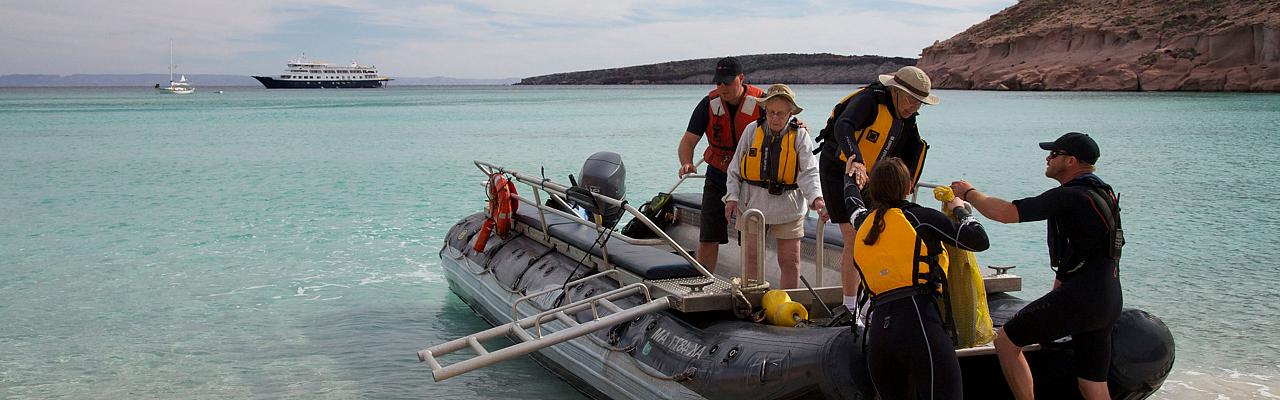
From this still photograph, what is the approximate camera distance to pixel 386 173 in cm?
2162

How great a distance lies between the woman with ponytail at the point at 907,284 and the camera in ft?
11.9

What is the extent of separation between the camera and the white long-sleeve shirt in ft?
17.7

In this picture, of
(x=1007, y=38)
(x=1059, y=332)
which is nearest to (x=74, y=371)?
(x=1059, y=332)

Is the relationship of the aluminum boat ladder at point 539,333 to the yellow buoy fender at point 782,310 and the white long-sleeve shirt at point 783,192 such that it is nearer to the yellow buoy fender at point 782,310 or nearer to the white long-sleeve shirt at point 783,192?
the yellow buoy fender at point 782,310

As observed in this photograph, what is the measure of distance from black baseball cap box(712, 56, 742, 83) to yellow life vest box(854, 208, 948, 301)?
2262 millimetres

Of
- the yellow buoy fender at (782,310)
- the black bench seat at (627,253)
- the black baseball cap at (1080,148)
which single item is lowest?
the yellow buoy fender at (782,310)

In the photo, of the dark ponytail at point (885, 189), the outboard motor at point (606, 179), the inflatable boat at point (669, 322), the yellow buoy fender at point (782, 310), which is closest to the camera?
the dark ponytail at point (885, 189)

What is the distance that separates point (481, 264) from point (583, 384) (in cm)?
218

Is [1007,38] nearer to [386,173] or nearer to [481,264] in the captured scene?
[386,173]

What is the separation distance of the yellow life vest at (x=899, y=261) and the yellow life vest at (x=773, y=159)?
1.67 meters

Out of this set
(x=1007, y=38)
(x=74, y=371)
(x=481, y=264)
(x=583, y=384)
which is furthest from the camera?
(x=1007, y=38)

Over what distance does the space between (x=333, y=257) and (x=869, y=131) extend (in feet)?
27.9

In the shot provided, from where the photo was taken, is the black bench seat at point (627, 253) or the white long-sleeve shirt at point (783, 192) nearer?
the white long-sleeve shirt at point (783, 192)

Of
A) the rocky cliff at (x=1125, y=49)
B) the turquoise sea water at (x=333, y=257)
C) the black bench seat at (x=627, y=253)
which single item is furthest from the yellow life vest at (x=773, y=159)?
the rocky cliff at (x=1125, y=49)
